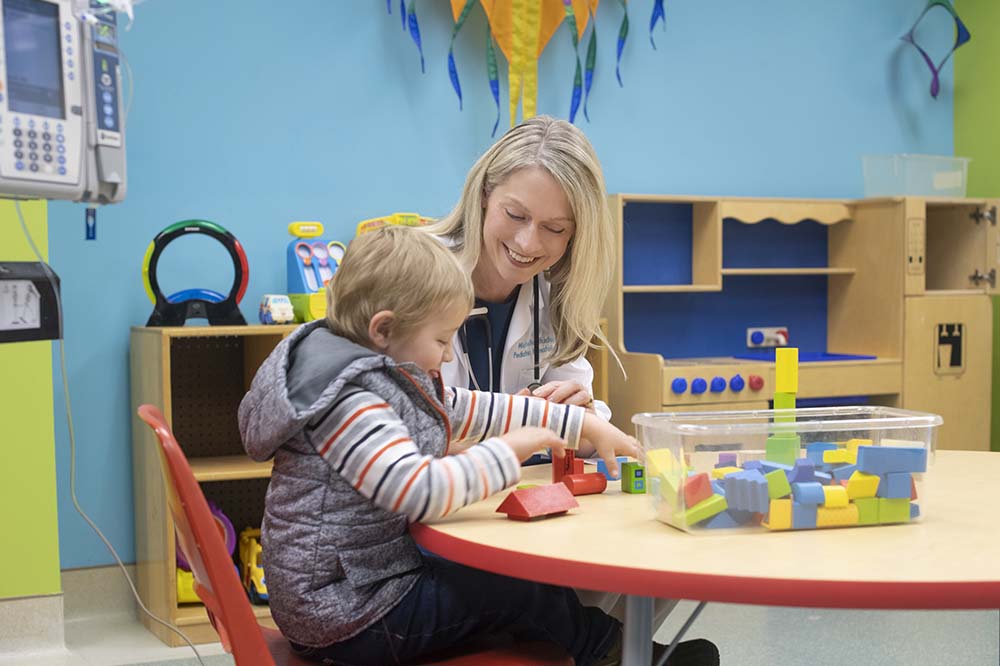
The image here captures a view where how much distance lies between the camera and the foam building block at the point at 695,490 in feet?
3.93

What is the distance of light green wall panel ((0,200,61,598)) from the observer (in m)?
2.85

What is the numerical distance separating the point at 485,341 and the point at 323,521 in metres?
0.82

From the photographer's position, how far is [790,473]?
121 centimetres

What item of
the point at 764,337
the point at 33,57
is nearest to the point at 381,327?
the point at 33,57

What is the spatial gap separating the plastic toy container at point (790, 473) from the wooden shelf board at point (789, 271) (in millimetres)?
2684

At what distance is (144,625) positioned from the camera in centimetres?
324

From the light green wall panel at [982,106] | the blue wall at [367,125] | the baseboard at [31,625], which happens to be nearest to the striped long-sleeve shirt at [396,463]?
the baseboard at [31,625]

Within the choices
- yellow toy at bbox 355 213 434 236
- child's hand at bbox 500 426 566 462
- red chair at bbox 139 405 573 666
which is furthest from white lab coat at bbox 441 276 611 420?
yellow toy at bbox 355 213 434 236

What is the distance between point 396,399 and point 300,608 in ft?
0.92

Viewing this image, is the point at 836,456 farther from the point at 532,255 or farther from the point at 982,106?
the point at 982,106

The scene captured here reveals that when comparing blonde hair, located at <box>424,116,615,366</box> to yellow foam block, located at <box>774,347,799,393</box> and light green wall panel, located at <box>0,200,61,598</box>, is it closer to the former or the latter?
yellow foam block, located at <box>774,347,799,393</box>

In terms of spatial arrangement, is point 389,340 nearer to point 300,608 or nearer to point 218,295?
point 300,608

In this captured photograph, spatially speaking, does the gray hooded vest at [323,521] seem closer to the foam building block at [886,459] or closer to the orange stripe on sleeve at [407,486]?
the orange stripe on sleeve at [407,486]

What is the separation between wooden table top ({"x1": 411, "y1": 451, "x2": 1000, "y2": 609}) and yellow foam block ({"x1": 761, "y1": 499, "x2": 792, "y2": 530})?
1cm
